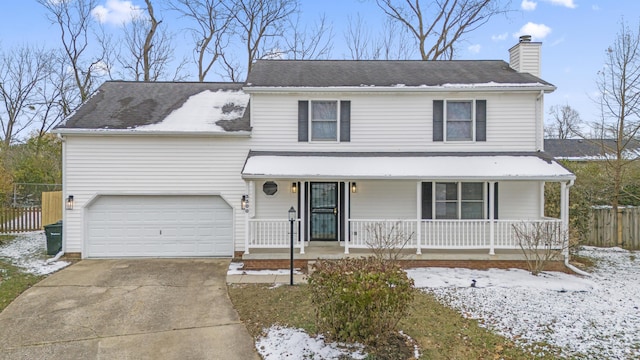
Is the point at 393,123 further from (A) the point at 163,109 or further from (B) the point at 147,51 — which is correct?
(B) the point at 147,51

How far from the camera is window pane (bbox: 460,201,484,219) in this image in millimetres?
10570

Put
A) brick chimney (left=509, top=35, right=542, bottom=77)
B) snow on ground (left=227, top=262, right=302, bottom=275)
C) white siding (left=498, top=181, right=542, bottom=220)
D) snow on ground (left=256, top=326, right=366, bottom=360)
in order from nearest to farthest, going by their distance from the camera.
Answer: snow on ground (left=256, top=326, right=366, bottom=360), snow on ground (left=227, top=262, right=302, bottom=275), white siding (left=498, top=181, right=542, bottom=220), brick chimney (left=509, top=35, right=542, bottom=77)

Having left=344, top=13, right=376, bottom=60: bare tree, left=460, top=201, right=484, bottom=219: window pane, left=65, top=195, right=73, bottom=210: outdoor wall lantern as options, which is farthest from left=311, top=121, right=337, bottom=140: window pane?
left=344, top=13, right=376, bottom=60: bare tree

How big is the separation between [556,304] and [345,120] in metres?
6.82

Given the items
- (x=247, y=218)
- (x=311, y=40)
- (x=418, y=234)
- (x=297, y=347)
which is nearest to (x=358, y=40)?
(x=311, y=40)

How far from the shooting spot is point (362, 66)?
41.9ft

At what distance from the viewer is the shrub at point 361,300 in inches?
186

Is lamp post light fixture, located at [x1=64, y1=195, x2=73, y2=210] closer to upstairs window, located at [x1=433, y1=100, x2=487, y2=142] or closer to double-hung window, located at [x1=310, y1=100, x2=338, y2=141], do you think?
double-hung window, located at [x1=310, y1=100, x2=338, y2=141]

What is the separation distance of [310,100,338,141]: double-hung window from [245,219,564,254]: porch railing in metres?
2.74

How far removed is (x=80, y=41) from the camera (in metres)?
23.6

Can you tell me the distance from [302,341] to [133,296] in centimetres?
425

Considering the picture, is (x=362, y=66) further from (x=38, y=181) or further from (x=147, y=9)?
(x=38, y=181)

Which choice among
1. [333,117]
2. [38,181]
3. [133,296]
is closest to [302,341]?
[133,296]

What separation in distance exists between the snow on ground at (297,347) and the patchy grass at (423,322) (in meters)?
0.22
